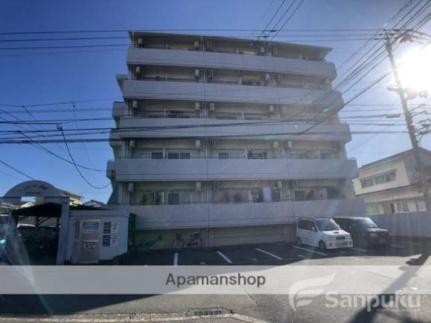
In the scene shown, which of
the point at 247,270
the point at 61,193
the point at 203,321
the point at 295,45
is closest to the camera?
the point at 203,321

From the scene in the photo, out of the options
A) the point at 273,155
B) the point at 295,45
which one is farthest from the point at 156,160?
the point at 295,45

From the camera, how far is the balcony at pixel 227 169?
52.3ft

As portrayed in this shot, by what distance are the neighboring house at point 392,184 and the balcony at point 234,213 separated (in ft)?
23.6

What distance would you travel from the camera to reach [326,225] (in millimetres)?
13039

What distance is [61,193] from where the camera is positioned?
1204 centimetres

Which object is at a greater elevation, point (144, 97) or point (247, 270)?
point (144, 97)

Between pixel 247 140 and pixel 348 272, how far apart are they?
38.6 feet

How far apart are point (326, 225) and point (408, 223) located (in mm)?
5478

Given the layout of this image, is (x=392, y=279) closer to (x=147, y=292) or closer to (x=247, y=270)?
(x=247, y=270)

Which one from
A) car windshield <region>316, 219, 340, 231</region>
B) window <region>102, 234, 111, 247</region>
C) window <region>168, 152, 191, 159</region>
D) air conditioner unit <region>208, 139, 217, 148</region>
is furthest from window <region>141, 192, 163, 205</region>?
car windshield <region>316, 219, 340, 231</region>

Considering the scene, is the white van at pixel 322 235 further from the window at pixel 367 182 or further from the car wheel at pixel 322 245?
the window at pixel 367 182

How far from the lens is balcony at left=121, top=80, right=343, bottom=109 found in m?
17.5

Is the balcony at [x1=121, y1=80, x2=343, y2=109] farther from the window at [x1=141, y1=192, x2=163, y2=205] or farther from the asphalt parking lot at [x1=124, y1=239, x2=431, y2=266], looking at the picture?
the asphalt parking lot at [x1=124, y1=239, x2=431, y2=266]

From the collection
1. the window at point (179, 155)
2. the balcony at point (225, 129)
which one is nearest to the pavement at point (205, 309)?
the balcony at point (225, 129)
